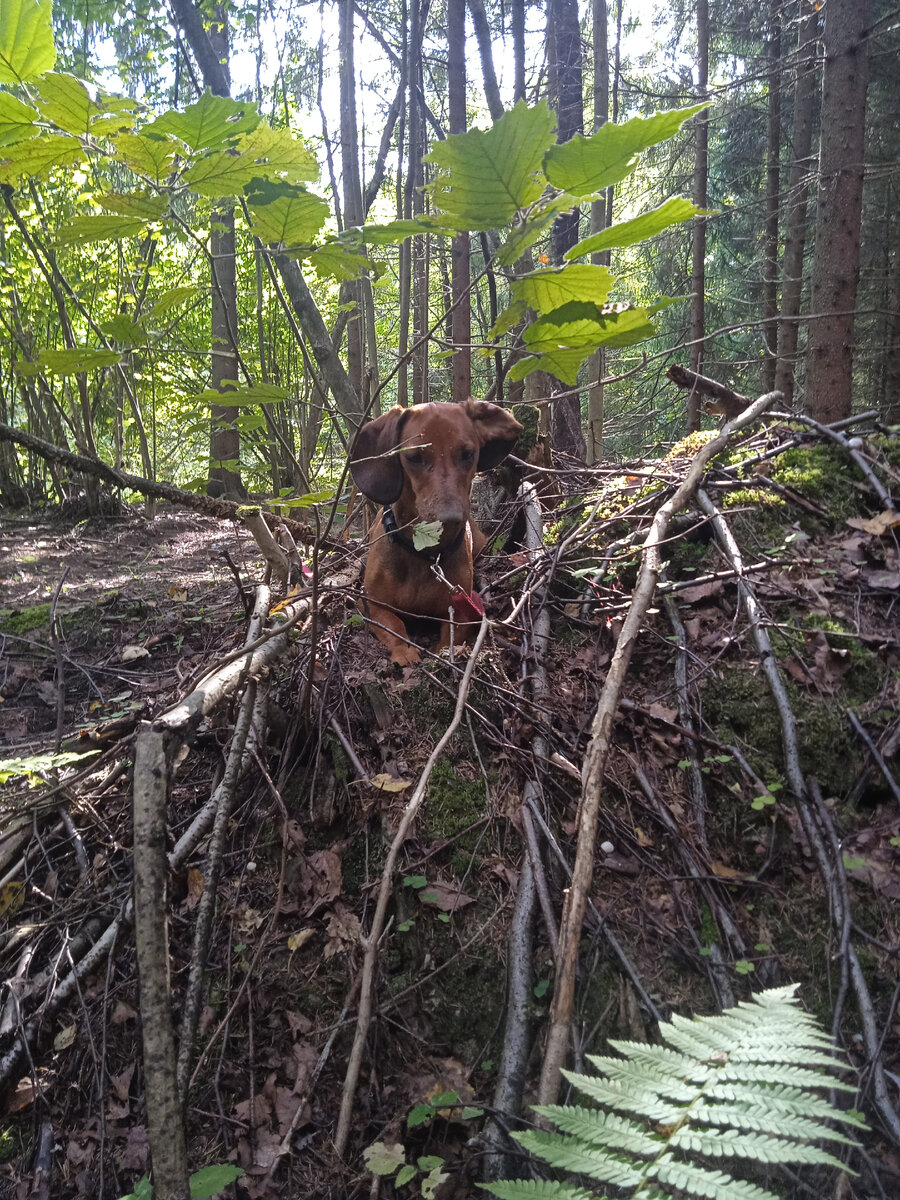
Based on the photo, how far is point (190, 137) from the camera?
4.41 feet

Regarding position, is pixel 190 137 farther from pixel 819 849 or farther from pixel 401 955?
pixel 819 849

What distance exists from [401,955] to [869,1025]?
1300mm

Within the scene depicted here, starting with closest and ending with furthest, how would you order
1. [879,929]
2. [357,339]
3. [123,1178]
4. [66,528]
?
[123,1178] → [879,929] → [66,528] → [357,339]

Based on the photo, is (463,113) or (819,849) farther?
(463,113)

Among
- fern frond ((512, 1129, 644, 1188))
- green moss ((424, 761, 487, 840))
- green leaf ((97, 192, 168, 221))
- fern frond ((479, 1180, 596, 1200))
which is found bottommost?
green moss ((424, 761, 487, 840))

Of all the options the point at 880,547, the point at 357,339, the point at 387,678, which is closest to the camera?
the point at 387,678

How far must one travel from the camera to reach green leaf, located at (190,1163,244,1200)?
4.50ft

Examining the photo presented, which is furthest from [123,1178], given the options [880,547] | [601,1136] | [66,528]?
[66,528]

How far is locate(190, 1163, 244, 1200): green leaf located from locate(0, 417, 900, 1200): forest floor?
342mm

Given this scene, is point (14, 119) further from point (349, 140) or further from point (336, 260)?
point (349, 140)

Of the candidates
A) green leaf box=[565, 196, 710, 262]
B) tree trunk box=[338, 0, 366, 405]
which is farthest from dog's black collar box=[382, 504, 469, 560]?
tree trunk box=[338, 0, 366, 405]

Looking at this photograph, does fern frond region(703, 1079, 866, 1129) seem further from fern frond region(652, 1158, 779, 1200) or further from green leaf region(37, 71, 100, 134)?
green leaf region(37, 71, 100, 134)

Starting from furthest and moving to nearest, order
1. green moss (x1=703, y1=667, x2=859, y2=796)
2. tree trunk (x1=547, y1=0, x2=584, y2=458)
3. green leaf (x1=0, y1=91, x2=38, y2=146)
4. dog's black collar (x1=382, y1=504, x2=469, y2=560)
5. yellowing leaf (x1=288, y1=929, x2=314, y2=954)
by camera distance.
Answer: tree trunk (x1=547, y1=0, x2=584, y2=458) < dog's black collar (x1=382, y1=504, x2=469, y2=560) < green moss (x1=703, y1=667, x2=859, y2=796) < yellowing leaf (x1=288, y1=929, x2=314, y2=954) < green leaf (x1=0, y1=91, x2=38, y2=146)

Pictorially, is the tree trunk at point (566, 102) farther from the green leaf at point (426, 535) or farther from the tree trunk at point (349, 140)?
the green leaf at point (426, 535)
